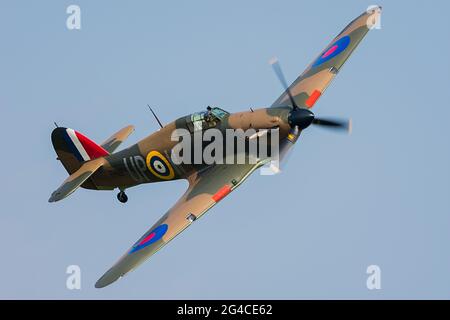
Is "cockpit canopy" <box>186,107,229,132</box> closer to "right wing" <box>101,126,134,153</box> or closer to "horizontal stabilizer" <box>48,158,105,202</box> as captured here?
"horizontal stabilizer" <box>48,158,105,202</box>

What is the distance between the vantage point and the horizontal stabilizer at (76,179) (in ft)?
97.6

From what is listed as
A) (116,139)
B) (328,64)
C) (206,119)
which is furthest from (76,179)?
(328,64)

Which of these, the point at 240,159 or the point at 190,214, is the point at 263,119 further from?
the point at 190,214

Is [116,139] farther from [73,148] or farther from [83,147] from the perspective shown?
[73,148]

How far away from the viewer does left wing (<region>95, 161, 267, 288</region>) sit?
81.6ft

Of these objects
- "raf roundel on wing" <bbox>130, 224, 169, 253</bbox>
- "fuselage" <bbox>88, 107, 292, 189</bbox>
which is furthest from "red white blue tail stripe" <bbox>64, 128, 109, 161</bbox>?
"raf roundel on wing" <bbox>130, 224, 169, 253</bbox>

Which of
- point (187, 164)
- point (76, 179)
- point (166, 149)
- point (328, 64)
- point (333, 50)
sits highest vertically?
point (333, 50)

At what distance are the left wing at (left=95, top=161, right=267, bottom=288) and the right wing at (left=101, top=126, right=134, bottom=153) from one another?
462 centimetres

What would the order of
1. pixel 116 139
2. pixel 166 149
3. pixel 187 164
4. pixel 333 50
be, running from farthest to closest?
Answer: pixel 333 50 < pixel 116 139 < pixel 166 149 < pixel 187 164

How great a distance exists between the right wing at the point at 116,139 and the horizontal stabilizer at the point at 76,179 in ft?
4.29

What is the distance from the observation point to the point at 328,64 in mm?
32531

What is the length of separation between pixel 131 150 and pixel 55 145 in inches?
128

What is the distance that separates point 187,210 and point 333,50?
32.7 ft

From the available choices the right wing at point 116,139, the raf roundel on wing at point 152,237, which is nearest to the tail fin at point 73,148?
the right wing at point 116,139
